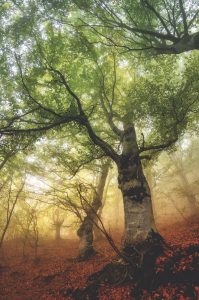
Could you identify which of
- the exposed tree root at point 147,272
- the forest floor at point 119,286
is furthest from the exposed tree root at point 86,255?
the exposed tree root at point 147,272

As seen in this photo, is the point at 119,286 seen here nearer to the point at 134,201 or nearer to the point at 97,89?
the point at 134,201

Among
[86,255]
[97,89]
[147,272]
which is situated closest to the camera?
[147,272]

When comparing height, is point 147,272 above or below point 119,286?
above

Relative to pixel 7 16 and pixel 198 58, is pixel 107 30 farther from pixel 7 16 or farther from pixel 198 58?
pixel 7 16

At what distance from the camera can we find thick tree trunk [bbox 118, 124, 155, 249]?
7.47 metres

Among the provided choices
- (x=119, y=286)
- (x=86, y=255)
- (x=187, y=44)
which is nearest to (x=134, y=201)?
(x=119, y=286)

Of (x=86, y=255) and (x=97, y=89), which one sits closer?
(x=97, y=89)

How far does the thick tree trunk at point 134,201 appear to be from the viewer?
24.5 feet

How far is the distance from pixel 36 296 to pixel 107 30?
11405 mm

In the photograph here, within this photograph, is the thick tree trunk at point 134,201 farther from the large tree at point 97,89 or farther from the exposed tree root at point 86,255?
the exposed tree root at point 86,255

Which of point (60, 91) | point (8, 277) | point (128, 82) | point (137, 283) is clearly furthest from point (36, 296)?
point (128, 82)

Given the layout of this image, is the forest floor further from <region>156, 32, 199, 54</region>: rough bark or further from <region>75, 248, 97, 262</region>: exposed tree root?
<region>156, 32, 199, 54</region>: rough bark

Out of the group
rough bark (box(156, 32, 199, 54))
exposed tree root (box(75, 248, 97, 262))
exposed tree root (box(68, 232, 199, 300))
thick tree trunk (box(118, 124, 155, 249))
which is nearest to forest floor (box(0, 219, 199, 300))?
exposed tree root (box(68, 232, 199, 300))

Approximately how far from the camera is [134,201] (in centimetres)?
786
